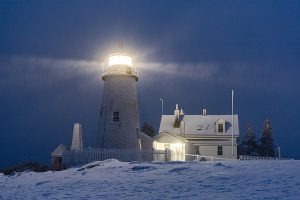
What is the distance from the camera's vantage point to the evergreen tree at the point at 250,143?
57.1m

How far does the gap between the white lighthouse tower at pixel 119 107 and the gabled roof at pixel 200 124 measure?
46.6ft

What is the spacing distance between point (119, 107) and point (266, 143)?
31728 millimetres

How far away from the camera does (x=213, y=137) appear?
43.6m

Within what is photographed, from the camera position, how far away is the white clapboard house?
136 feet

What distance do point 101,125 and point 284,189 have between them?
2195cm

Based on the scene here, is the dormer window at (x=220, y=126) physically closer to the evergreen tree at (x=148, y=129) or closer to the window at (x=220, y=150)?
the window at (x=220, y=150)

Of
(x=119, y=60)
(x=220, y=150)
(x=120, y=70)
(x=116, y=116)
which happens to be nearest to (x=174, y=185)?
(x=116, y=116)

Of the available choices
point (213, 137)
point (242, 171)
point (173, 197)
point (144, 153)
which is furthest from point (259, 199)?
point (213, 137)

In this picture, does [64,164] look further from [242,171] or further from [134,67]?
[242,171]

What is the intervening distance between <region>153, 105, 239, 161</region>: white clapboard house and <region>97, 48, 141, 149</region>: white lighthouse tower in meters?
10.2

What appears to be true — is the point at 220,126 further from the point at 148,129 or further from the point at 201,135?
the point at 148,129

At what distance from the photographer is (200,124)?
45.3m

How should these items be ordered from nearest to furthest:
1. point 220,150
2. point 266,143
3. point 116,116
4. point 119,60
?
point 116,116 < point 119,60 < point 220,150 < point 266,143

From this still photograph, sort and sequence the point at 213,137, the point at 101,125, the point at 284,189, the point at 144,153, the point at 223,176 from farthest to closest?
the point at 213,137
the point at 101,125
the point at 144,153
the point at 223,176
the point at 284,189
